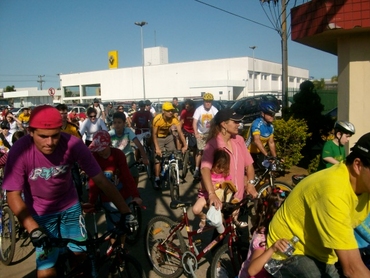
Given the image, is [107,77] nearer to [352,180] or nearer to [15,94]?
[15,94]

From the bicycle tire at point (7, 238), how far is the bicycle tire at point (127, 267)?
222cm

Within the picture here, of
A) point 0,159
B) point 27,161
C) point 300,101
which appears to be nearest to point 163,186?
point 0,159

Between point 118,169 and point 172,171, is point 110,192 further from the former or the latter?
point 172,171

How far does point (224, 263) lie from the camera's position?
354 centimetres

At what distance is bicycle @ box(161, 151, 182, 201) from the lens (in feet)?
23.7

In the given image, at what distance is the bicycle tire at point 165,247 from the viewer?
161 inches

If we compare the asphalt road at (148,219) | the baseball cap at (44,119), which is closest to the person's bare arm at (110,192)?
the baseball cap at (44,119)

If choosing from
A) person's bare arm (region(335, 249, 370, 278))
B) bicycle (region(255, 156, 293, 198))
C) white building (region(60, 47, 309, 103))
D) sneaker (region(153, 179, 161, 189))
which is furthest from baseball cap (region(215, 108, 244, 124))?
white building (region(60, 47, 309, 103))

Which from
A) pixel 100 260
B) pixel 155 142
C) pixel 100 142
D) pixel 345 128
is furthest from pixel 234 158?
pixel 155 142

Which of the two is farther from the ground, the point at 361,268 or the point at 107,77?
the point at 107,77

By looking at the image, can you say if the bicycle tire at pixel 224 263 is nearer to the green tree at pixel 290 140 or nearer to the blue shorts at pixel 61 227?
the blue shorts at pixel 61 227

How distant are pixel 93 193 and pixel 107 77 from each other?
240 ft

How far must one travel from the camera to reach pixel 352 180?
200 cm

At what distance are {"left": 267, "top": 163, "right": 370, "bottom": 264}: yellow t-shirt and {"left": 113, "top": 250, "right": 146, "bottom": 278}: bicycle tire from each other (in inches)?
58.1
